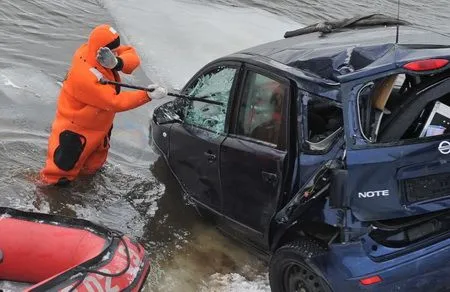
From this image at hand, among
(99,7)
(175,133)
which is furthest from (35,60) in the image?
(175,133)

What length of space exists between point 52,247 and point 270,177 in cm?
172

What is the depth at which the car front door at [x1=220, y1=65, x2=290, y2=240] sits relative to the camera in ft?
14.5

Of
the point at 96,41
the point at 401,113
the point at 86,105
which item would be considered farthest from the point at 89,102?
the point at 401,113

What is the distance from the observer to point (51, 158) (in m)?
6.27

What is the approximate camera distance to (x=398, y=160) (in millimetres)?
3453

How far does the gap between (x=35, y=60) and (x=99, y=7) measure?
465cm

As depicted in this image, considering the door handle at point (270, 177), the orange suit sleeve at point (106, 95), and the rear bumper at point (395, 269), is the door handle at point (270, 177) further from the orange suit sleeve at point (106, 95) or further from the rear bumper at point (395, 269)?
the orange suit sleeve at point (106, 95)

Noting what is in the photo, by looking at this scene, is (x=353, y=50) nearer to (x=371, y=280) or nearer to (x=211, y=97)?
→ (x=371, y=280)

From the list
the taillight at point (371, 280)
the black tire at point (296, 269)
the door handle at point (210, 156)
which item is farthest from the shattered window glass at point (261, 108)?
the taillight at point (371, 280)

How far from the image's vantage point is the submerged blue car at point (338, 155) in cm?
349

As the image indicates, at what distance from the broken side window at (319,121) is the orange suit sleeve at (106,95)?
82.2 inches

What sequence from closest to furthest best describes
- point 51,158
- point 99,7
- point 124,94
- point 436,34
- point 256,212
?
point 436,34 → point 256,212 → point 124,94 → point 51,158 → point 99,7

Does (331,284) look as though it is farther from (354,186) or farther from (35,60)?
(35,60)

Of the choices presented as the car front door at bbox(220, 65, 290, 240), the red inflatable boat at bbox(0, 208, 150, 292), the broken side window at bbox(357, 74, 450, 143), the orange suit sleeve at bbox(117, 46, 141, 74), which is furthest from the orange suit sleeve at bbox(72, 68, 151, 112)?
the broken side window at bbox(357, 74, 450, 143)
